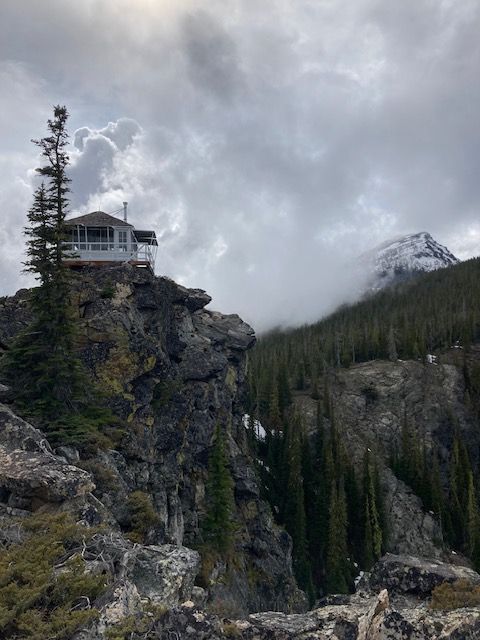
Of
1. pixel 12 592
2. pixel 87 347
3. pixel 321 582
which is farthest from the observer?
pixel 321 582

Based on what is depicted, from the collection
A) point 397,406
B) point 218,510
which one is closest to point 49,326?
point 218,510

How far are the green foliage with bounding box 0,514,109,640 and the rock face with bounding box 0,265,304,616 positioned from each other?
311 centimetres

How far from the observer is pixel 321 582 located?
71125 millimetres

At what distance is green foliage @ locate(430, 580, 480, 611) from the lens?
14055 mm

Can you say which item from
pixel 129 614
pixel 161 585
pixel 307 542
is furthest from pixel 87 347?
pixel 307 542

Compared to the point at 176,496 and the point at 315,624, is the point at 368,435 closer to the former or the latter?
the point at 176,496

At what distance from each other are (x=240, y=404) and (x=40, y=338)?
50.7 meters

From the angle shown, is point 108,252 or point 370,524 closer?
point 108,252

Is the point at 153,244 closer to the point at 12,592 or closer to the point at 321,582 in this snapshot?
the point at 12,592

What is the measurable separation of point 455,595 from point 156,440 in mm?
26016

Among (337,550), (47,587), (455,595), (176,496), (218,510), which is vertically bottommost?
(337,550)

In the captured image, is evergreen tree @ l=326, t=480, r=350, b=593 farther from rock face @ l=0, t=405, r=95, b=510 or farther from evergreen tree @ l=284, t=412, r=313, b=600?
rock face @ l=0, t=405, r=95, b=510

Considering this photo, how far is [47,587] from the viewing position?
382 inches

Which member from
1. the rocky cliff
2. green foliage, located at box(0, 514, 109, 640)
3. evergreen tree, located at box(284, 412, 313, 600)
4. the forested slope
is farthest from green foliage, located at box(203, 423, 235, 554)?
the rocky cliff
